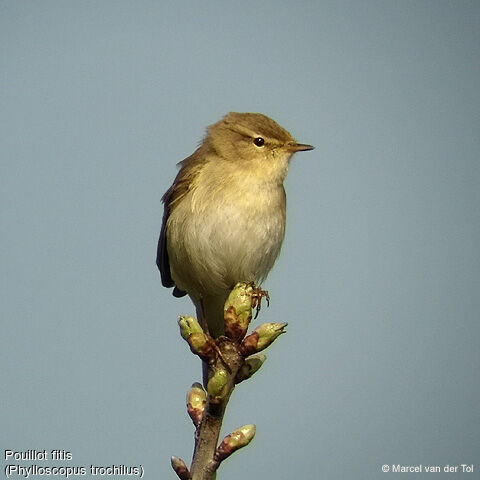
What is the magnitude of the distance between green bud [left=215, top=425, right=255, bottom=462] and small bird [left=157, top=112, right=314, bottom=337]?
2.41 meters

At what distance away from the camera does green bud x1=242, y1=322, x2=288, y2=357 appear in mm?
2738

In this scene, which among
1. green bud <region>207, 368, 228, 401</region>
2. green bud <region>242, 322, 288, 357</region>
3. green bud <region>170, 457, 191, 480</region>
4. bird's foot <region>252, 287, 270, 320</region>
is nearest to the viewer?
green bud <region>170, 457, 191, 480</region>

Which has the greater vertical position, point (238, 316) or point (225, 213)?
point (225, 213)

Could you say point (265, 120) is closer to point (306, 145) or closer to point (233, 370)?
point (306, 145)

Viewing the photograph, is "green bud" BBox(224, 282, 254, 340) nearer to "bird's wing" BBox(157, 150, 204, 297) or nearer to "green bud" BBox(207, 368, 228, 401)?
"green bud" BBox(207, 368, 228, 401)

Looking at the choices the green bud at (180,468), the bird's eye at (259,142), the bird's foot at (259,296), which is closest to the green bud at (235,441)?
the green bud at (180,468)

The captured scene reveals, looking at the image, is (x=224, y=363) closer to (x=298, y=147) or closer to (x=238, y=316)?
(x=238, y=316)

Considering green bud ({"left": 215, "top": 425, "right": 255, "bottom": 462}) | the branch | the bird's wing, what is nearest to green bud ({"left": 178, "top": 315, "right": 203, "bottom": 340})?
the branch

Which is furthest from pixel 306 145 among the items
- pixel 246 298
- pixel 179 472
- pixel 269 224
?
pixel 179 472

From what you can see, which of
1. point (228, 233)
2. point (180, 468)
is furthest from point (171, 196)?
point (180, 468)

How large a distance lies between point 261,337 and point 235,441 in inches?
18.7

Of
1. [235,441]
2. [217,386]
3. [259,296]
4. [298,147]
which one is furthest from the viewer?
[298,147]

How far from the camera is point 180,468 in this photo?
7.56 feet

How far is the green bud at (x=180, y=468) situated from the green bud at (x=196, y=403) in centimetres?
33
